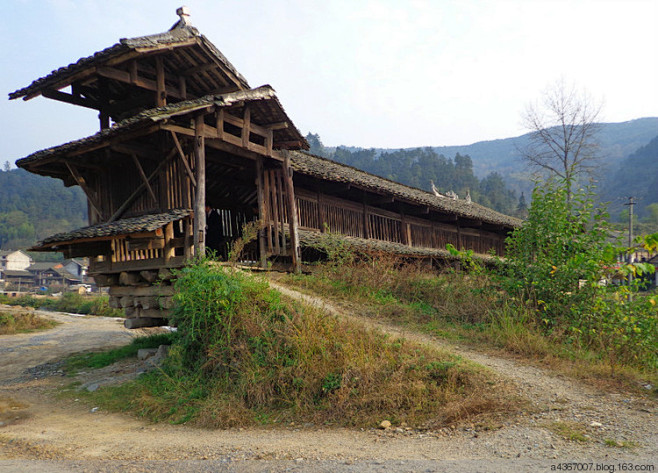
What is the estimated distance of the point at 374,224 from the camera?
16.3 meters

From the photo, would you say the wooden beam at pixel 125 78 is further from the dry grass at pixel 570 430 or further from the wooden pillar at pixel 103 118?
the dry grass at pixel 570 430

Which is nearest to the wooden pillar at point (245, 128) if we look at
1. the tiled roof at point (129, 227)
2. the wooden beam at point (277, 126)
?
the wooden beam at point (277, 126)

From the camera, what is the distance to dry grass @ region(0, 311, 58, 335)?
62.1 ft

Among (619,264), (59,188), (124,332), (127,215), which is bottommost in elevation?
(124,332)

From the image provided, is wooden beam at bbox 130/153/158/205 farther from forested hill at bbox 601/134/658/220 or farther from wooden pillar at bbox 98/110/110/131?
forested hill at bbox 601/134/658/220

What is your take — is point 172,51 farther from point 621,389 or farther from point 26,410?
point 621,389

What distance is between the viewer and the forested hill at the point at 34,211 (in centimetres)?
8869

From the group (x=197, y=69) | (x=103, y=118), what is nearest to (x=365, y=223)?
(x=197, y=69)

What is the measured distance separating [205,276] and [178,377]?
156cm

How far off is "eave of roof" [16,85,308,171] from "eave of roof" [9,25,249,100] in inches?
56.5

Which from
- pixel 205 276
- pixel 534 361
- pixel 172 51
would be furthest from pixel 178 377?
pixel 172 51

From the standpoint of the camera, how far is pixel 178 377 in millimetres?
6930

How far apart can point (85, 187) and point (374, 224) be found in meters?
9.29

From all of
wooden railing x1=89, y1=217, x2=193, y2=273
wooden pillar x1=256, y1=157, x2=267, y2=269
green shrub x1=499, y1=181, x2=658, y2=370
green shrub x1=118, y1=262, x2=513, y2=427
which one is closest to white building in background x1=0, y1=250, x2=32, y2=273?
wooden railing x1=89, y1=217, x2=193, y2=273
